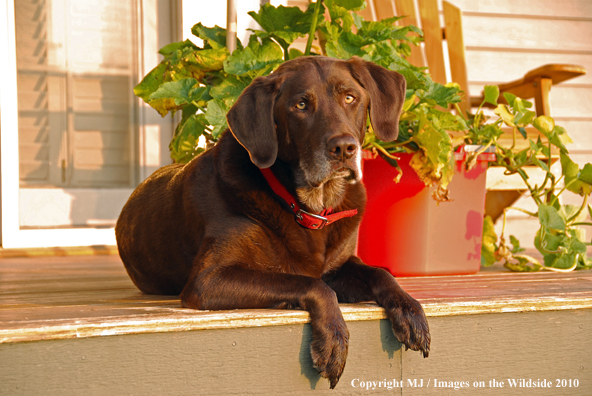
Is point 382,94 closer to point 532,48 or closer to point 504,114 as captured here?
point 504,114

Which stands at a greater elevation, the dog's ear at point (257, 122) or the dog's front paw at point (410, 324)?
the dog's ear at point (257, 122)

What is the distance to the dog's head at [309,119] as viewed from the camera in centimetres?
181

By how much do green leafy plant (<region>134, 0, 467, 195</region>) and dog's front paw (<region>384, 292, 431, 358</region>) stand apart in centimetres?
83

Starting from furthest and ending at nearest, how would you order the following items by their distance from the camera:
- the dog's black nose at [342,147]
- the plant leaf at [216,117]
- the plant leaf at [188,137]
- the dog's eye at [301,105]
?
the plant leaf at [188,137] → the plant leaf at [216,117] → the dog's eye at [301,105] → the dog's black nose at [342,147]

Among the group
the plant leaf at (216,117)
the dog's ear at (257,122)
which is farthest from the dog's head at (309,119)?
the plant leaf at (216,117)

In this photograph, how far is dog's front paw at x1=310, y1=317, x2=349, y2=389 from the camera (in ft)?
5.00

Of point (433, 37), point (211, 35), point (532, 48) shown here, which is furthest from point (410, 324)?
point (532, 48)

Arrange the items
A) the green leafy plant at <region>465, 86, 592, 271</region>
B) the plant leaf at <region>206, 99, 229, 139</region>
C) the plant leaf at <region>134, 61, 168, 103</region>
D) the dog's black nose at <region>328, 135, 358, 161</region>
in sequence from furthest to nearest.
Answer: the plant leaf at <region>134, 61, 168, 103</region>, the green leafy plant at <region>465, 86, 592, 271</region>, the plant leaf at <region>206, 99, 229, 139</region>, the dog's black nose at <region>328, 135, 358, 161</region>

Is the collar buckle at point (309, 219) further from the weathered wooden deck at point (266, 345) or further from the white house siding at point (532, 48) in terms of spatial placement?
the white house siding at point (532, 48)

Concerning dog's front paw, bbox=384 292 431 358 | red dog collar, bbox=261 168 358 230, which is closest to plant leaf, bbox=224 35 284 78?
red dog collar, bbox=261 168 358 230

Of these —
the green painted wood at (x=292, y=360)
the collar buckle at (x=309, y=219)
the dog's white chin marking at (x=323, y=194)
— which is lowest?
the green painted wood at (x=292, y=360)

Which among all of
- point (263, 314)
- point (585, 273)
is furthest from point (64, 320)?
point (585, 273)

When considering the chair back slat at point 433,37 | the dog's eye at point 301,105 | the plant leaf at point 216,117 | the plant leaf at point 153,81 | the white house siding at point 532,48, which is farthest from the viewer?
the white house siding at point 532,48

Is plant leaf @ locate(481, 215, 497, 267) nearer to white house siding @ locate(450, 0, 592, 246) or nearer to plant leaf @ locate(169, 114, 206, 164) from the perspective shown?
plant leaf @ locate(169, 114, 206, 164)
